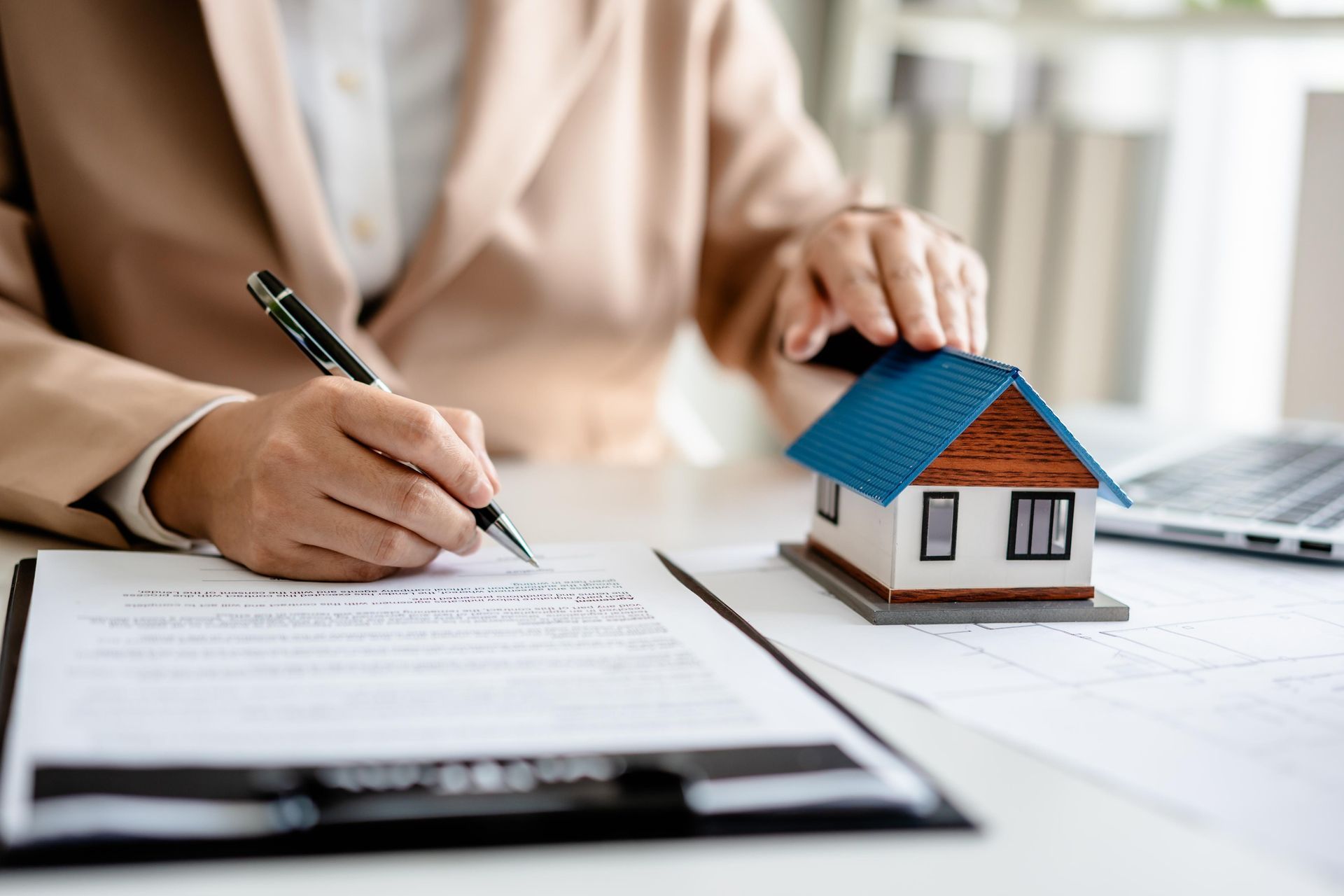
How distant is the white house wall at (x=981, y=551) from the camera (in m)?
0.55

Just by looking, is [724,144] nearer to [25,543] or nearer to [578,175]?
[578,175]

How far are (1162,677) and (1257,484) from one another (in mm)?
482

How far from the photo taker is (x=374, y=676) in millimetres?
400

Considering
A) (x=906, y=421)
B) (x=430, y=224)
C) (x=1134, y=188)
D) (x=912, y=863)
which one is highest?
(x=1134, y=188)

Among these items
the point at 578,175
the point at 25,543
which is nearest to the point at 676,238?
the point at 578,175

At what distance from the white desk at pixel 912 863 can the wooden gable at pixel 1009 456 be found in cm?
18

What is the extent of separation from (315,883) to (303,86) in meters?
0.84

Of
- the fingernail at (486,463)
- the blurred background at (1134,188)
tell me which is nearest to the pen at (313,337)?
the fingernail at (486,463)

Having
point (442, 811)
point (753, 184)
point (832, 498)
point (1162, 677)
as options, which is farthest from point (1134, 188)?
point (442, 811)

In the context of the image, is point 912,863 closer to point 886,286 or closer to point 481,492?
point 481,492

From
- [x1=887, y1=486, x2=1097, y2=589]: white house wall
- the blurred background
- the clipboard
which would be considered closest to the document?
the clipboard

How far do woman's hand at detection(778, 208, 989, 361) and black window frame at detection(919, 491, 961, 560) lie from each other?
0.14 m

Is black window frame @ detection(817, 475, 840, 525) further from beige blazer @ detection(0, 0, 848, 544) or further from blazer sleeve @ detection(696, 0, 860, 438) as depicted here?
blazer sleeve @ detection(696, 0, 860, 438)

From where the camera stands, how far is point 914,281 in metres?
0.73
